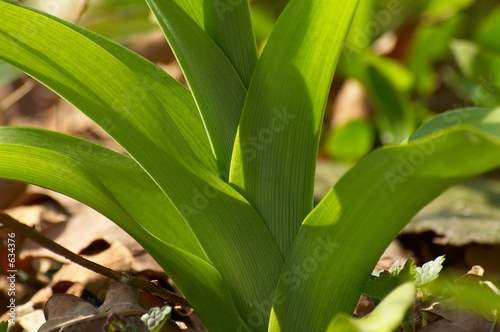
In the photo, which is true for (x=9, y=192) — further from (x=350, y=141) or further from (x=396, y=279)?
(x=396, y=279)

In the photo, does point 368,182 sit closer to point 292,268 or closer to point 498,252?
point 292,268

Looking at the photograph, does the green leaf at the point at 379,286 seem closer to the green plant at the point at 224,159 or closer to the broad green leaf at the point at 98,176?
the green plant at the point at 224,159

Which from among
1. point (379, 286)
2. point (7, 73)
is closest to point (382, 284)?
point (379, 286)

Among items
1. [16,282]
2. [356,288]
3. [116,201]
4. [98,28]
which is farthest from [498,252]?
[98,28]

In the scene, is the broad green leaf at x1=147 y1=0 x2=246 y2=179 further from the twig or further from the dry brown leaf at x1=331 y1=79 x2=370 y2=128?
the dry brown leaf at x1=331 y1=79 x2=370 y2=128

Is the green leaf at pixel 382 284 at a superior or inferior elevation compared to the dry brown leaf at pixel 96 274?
inferior

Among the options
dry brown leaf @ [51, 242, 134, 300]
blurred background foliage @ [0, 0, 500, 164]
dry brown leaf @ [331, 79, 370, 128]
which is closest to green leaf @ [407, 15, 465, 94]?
blurred background foliage @ [0, 0, 500, 164]

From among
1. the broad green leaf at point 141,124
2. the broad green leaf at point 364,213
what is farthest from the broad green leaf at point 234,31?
the broad green leaf at point 364,213
